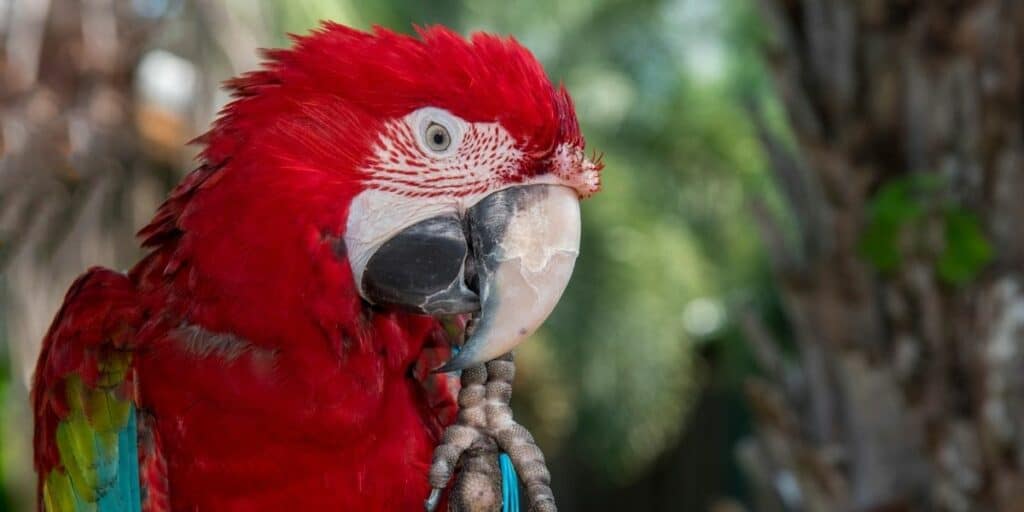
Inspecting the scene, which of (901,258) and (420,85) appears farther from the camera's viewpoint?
(901,258)

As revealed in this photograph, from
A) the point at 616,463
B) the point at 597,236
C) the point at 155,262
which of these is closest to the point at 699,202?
the point at 597,236

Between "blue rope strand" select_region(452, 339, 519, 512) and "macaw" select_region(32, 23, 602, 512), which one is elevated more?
"macaw" select_region(32, 23, 602, 512)

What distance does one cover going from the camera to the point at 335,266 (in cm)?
105

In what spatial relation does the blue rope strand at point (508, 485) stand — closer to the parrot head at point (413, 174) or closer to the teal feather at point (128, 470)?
the parrot head at point (413, 174)

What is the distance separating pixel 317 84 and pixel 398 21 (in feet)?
11.9

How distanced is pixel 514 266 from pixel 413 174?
14 centimetres

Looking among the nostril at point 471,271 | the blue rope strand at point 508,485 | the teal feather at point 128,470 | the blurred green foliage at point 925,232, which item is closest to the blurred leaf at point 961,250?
the blurred green foliage at point 925,232

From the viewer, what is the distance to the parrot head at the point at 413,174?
104 centimetres

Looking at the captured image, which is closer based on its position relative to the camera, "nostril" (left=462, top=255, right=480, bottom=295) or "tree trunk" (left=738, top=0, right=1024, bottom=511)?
"nostril" (left=462, top=255, right=480, bottom=295)

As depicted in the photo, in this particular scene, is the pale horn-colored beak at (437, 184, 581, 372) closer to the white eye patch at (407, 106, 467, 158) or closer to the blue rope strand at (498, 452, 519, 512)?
the white eye patch at (407, 106, 467, 158)

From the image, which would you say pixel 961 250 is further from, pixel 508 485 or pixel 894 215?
pixel 508 485

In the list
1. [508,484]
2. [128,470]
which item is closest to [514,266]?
[508,484]

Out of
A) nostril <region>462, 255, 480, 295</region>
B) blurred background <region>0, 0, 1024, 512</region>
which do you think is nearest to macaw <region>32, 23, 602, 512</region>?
nostril <region>462, 255, 480, 295</region>

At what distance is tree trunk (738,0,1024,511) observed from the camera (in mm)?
1785
